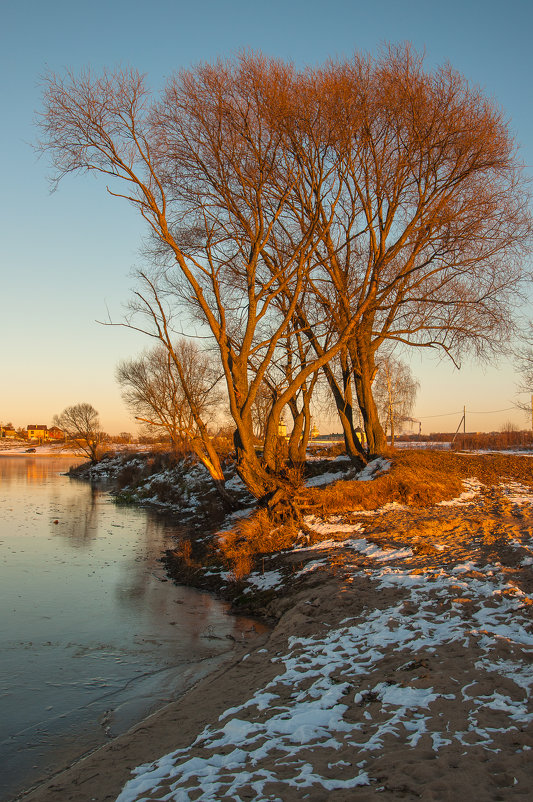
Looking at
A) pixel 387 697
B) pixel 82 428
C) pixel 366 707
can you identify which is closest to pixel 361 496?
pixel 387 697

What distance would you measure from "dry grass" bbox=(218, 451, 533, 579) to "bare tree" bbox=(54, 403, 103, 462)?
52489mm

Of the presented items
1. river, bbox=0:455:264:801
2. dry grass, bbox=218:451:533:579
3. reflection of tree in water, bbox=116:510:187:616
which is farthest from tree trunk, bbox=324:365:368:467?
river, bbox=0:455:264:801

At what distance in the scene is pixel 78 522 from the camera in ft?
76.1

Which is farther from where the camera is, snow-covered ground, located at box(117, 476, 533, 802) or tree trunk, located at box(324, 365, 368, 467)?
tree trunk, located at box(324, 365, 368, 467)

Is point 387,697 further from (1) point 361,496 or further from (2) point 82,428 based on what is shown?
(2) point 82,428

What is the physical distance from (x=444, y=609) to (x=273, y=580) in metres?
4.52

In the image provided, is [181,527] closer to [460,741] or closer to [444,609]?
[444,609]

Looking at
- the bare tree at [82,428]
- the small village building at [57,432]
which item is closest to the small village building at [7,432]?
the small village building at [57,432]

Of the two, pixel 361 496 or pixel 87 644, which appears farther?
pixel 361 496

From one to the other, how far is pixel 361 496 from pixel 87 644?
25.6 ft

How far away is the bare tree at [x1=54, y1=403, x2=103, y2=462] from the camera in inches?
2549

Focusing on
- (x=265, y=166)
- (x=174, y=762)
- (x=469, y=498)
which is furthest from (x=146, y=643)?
(x=265, y=166)

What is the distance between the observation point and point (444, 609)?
23.5 feet

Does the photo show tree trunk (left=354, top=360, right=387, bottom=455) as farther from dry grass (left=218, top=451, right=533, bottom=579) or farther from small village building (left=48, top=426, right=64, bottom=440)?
small village building (left=48, top=426, right=64, bottom=440)
